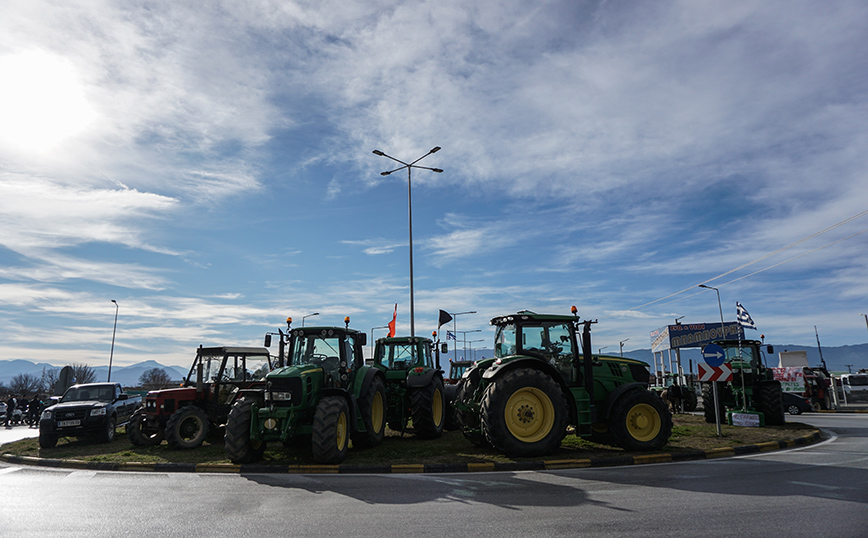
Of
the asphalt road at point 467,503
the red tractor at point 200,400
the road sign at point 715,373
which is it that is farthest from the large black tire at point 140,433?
the road sign at point 715,373

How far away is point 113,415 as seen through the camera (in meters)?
16.2

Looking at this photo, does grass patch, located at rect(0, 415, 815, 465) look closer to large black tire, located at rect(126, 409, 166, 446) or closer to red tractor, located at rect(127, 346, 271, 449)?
large black tire, located at rect(126, 409, 166, 446)

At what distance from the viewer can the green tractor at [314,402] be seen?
9.95m

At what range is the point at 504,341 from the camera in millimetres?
11445

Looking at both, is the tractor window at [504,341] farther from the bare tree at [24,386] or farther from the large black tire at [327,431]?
the bare tree at [24,386]

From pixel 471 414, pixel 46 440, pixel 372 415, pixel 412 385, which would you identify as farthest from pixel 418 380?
pixel 46 440

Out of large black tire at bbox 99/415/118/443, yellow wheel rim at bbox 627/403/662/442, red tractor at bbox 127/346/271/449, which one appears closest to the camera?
yellow wheel rim at bbox 627/403/662/442

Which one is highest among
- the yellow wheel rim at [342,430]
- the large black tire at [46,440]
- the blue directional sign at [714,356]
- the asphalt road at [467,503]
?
the blue directional sign at [714,356]

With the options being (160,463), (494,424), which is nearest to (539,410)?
(494,424)

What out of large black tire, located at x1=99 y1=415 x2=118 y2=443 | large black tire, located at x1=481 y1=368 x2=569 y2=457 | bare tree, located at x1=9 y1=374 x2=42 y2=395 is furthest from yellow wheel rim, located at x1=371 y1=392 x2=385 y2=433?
bare tree, located at x1=9 y1=374 x2=42 y2=395

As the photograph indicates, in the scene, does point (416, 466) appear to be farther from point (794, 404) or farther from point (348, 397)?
point (794, 404)

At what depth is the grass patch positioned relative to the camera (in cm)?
1069

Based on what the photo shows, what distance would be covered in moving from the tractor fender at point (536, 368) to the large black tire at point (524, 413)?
0.13 m

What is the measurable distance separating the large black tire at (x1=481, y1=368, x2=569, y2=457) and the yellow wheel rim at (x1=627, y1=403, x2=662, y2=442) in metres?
1.76
